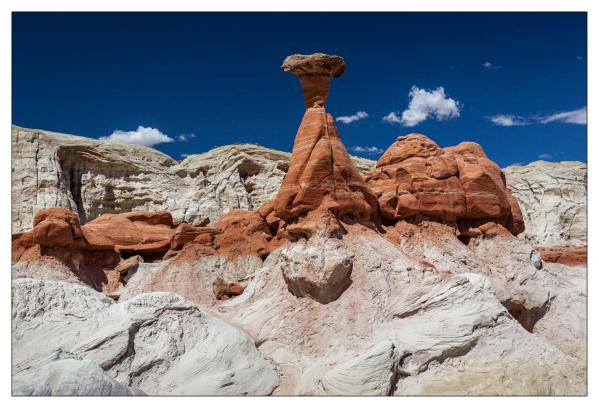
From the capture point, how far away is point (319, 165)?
16.3 meters

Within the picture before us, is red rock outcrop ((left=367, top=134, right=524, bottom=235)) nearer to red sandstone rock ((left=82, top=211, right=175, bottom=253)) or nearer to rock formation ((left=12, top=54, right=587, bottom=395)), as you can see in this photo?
rock formation ((left=12, top=54, right=587, bottom=395))

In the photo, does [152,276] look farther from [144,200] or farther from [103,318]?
[144,200]

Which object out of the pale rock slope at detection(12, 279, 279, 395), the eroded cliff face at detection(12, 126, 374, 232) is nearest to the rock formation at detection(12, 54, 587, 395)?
the pale rock slope at detection(12, 279, 279, 395)

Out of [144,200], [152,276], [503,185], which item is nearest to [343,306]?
[152,276]

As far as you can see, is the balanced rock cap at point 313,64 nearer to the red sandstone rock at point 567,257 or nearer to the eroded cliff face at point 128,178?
the red sandstone rock at point 567,257

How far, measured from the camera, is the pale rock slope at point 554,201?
44969 mm

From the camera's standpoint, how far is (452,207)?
18.9 metres

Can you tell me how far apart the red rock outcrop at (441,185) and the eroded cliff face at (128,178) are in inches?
583

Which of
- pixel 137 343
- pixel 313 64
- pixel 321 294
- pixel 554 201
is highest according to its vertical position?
pixel 554 201

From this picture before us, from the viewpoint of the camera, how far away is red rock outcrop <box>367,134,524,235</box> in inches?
736

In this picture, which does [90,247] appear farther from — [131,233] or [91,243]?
[131,233]

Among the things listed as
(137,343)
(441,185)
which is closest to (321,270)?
(137,343)

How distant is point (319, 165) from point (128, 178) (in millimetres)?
26055
